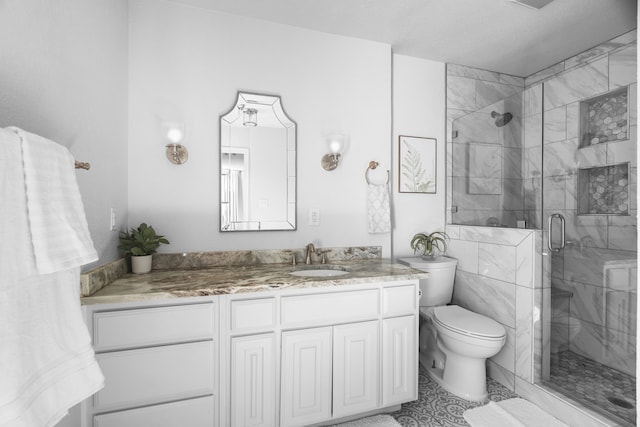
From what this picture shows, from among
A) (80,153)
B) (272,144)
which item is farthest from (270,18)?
(80,153)

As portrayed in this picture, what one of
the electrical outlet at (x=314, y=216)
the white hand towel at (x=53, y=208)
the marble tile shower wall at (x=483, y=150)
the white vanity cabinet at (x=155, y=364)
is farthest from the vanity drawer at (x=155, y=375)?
the marble tile shower wall at (x=483, y=150)

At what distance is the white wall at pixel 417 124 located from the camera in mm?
2598

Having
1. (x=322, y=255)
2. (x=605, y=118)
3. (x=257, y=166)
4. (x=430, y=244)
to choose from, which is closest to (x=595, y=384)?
(x=430, y=244)

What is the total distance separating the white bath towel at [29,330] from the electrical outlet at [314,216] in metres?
1.48

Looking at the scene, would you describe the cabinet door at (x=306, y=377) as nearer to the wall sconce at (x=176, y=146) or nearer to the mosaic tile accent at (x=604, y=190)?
the wall sconce at (x=176, y=146)

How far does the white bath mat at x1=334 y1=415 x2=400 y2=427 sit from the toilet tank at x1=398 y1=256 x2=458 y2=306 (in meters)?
0.86

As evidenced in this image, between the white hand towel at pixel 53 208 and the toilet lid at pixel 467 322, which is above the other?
the white hand towel at pixel 53 208

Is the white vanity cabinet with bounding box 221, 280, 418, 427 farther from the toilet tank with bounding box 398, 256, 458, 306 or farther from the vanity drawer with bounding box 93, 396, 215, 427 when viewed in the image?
the toilet tank with bounding box 398, 256, 458, 306

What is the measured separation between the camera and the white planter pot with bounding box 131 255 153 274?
1.77 m

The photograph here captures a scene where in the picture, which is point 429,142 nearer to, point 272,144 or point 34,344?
point 272,144

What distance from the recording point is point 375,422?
5.94 ft

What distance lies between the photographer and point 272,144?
2154 mm

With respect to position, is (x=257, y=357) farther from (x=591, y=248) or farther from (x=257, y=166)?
(x=591, y=248)

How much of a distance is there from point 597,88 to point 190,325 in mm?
2627
